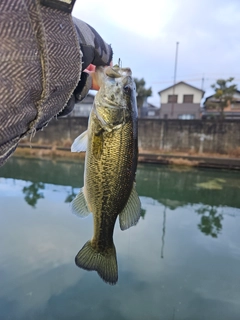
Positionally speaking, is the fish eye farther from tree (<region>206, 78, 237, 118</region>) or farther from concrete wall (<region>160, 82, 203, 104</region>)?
concrete wall (<region>160, 82, 203, 104</region>)

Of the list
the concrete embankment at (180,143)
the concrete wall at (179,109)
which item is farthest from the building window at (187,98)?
the concrete embankment at (180,143)

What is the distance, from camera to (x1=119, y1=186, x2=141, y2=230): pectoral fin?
150 cm

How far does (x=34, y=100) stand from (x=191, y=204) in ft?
24.8

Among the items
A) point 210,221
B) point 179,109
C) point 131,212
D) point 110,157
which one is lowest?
point 210,221

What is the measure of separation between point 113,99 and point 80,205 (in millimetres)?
664

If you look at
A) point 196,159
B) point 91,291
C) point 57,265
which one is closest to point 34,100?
point 91,291

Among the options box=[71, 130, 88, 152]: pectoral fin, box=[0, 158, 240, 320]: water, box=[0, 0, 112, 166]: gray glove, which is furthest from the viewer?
box=[0, 158, 240, 320]: water

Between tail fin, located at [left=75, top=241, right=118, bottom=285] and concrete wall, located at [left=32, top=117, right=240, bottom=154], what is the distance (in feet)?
42.9

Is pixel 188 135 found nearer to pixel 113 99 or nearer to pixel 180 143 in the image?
pixel 180 143

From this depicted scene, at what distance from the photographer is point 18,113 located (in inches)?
28.9

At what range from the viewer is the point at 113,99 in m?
1.41

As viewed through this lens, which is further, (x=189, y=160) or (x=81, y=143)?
(x=189, y=160)

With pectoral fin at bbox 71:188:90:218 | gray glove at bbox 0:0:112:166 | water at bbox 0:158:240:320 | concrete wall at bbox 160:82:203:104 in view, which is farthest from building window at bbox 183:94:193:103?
gray glove at bbox 0:0:112:166

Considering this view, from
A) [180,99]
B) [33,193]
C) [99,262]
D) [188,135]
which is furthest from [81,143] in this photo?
[180,99]
